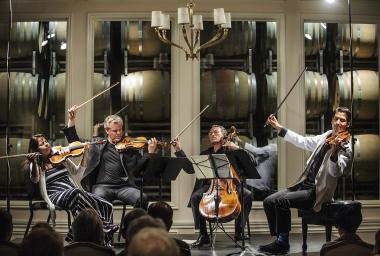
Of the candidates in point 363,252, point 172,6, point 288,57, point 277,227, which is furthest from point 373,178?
point 363,252

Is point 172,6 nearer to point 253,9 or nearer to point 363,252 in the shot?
point 253,9

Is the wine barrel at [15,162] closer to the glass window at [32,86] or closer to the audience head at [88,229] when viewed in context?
the glass window at [32,86]

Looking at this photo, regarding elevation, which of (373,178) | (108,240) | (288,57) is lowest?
(108,240)

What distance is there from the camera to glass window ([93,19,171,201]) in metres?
6.66

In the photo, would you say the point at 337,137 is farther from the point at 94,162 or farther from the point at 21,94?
the point at 21,94

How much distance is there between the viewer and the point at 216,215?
5086 millimetres

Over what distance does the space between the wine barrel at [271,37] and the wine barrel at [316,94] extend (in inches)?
19.0

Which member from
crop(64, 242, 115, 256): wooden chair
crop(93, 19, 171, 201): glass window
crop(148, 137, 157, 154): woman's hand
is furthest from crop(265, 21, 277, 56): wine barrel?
crop(64, 242, 115, 256): wooden chair

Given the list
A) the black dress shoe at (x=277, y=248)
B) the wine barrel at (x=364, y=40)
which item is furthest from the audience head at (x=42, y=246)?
the wine barrel at (x=364, y=40)

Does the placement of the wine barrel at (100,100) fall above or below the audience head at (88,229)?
above

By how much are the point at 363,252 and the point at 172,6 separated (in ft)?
13.6

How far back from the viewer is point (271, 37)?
6.77 metres

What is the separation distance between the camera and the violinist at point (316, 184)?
5.03 metres

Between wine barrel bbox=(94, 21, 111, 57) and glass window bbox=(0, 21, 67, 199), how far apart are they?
0.36 metres
